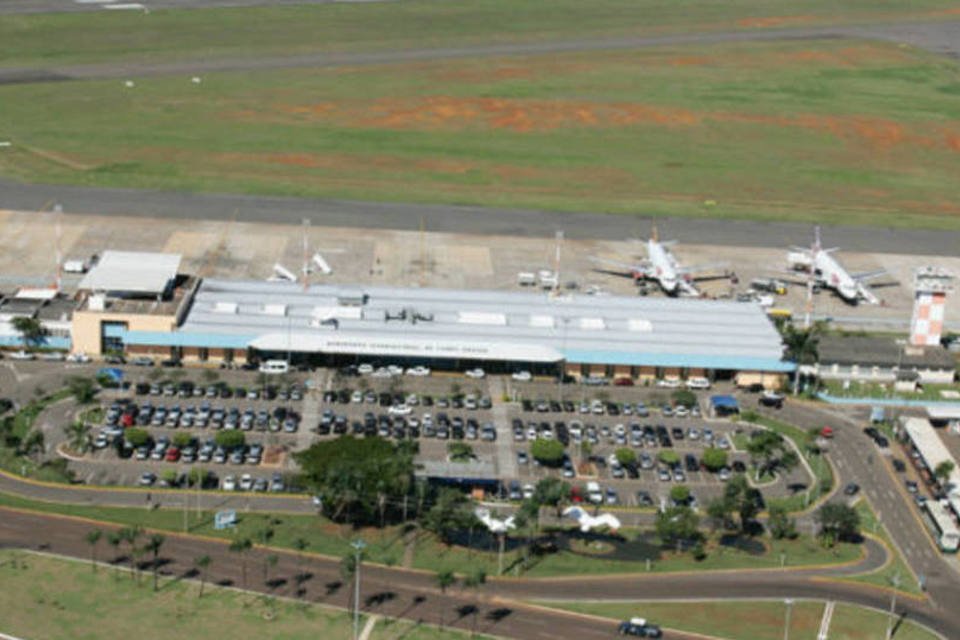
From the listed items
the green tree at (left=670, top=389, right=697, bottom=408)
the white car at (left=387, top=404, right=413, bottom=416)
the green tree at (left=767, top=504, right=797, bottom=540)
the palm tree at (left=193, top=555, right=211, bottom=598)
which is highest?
the green tree at (left=670, top=389, right=697, bottom=408)

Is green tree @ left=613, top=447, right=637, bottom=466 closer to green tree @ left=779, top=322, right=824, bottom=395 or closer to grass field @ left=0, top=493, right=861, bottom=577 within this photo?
grass field @ left=0, top=493, right=861, bottom=577

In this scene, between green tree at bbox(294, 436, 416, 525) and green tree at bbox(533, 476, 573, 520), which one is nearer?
green tree at bbox(294, 436, 416, 525)

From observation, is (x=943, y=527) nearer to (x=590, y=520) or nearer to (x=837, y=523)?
(x=837, y=523)

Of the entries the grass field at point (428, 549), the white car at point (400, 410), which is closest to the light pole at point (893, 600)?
the grass field at point (428, 549)

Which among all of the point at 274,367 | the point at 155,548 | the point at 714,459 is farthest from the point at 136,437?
the point at 714,459

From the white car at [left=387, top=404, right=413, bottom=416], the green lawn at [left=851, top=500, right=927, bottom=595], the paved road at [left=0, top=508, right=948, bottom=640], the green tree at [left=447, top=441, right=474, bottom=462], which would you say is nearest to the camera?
the paved road at [left=0, top=508, right=948, bottom=640]

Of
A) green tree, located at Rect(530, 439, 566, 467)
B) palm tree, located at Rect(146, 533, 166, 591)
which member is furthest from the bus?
palm tree, located at Rect(146, 533, 166, 591)

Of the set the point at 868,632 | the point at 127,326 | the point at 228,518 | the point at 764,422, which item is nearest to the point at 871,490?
the point at 764,422
